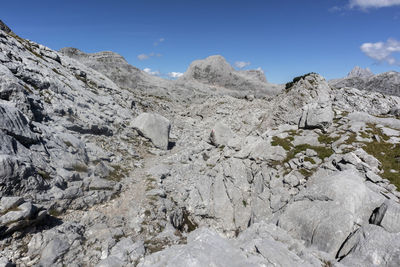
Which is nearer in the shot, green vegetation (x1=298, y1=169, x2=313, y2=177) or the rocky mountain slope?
green vegetation (x1=298, y1=169, x2=313, y2=177)

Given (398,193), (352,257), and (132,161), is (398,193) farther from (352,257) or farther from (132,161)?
(132,161)

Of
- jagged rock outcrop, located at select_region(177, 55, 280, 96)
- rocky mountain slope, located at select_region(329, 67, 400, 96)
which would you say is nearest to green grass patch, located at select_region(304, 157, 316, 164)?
rocky mountain slope, located at select_region(329, 67, 400, 96)

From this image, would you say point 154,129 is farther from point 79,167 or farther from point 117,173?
point 79,167

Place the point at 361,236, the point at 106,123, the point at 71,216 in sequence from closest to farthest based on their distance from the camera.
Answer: the point at 361,236 < the point at 71,216 < the point at 106,123

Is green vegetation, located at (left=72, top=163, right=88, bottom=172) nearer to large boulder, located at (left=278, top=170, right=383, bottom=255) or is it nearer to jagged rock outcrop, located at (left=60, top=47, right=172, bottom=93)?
large boulder, located at (left=278, top=170, right=383, bottom=255)

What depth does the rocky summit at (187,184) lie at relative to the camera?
10.4 meters

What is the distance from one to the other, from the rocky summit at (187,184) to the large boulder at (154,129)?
19cm

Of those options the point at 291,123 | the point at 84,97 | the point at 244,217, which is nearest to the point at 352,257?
the point at 244,217

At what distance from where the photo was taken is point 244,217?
20.4 m

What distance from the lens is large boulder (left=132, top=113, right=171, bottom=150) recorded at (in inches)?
1364

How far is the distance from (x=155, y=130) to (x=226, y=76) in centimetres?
11742

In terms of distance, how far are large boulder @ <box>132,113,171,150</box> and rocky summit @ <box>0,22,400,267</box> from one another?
0.61 ft

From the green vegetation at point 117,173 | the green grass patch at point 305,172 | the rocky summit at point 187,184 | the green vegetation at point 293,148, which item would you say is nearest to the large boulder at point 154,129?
the rocky summit at point 187,184

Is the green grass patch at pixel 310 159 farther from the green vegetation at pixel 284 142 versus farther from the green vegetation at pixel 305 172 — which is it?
the green vegetation at pixel 284 142
